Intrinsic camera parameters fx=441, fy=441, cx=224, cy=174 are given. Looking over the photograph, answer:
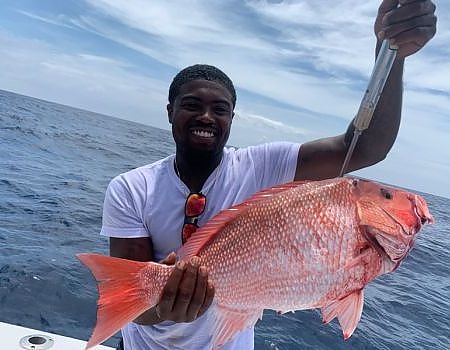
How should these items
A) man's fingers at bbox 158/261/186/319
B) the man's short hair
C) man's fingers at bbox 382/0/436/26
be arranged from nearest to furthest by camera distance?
man's fingers at bbox 382/0/436/26 → man's fingers at bbox 158/261/186/319 → the man's short hair

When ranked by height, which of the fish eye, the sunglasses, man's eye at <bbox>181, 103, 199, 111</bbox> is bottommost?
the sunglasses

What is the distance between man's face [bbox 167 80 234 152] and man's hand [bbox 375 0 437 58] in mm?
972

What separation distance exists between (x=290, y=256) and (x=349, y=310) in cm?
31

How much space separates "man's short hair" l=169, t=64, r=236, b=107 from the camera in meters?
2.55

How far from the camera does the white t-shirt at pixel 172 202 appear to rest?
8.15ft

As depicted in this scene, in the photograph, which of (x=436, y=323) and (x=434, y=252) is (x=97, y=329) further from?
(x=434, y=252)

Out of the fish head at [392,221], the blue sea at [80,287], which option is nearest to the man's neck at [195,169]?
the fish head at [392,221]

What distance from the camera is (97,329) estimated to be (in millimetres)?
1778

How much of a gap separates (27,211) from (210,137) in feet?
29.1

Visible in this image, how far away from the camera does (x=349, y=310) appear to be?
5.68 ft

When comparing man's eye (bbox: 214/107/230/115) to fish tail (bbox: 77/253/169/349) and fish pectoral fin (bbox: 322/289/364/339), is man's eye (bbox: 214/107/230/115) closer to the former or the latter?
fish tail (bbox: 77/253/169/349)

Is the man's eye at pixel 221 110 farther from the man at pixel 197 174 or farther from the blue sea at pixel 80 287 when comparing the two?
the blue sea at pixel 80 287

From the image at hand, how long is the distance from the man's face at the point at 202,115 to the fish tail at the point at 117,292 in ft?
2.80

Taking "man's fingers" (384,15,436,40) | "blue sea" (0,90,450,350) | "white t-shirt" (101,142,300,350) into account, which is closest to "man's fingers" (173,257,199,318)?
"white t-shirt" (101,142,300,350)
